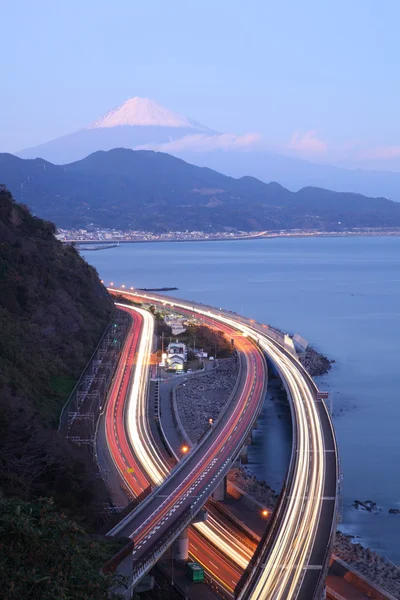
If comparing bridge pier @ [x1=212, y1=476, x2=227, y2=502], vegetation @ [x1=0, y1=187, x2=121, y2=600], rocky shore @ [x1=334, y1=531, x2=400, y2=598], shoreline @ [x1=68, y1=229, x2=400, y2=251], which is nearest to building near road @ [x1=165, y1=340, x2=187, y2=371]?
vegetation @ [x1=0, y1=187, x2=121, y2=600]

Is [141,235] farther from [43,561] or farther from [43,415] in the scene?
[43,561]

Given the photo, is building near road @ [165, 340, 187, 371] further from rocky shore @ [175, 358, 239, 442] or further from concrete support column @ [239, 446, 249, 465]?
concrete support column @ [239, 446, 249, 465]

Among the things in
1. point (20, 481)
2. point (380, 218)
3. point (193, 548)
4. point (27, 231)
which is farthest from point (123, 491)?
point (380, 218)

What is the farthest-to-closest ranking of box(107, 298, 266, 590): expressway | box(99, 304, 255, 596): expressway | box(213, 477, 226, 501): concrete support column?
box(213, 477, 226, 501): concrete support column, box(99, 304, 255, 596): expressway, box(107, 298, 266, 590): expressway

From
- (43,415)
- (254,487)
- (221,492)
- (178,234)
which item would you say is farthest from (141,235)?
(221,492)

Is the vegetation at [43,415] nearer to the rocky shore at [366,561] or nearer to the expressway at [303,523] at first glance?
the expressway at [303,523]

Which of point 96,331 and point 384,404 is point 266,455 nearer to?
point 384,404
